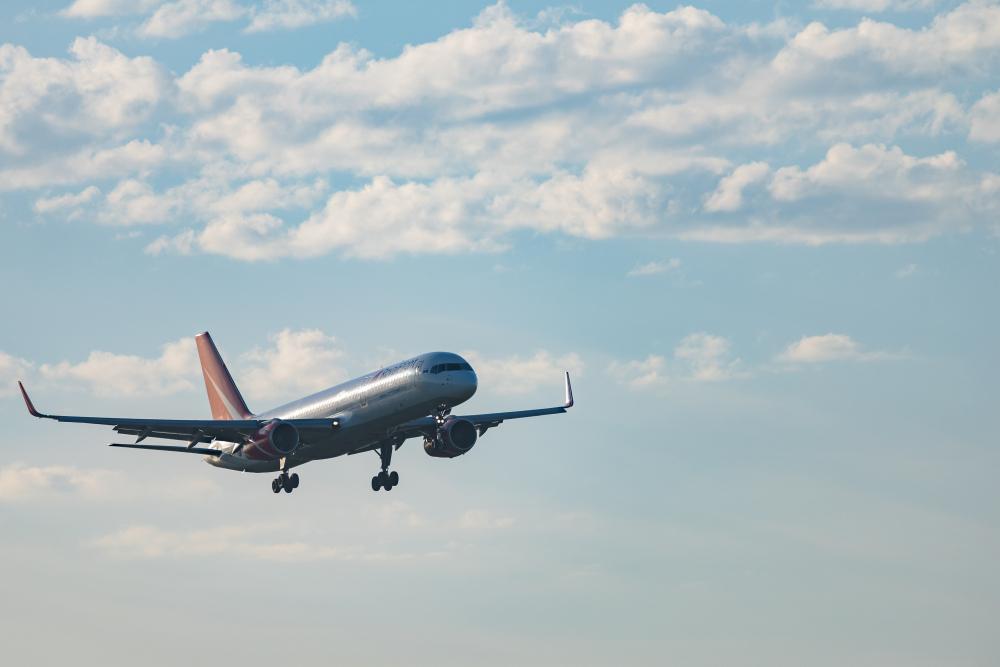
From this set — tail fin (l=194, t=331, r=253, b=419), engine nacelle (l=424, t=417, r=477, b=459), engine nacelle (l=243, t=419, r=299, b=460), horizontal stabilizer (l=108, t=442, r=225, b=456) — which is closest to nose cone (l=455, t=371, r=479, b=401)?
engine nacelle (l=424, t=417, r=477, b=459)

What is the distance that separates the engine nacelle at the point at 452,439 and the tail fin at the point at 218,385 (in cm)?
2614

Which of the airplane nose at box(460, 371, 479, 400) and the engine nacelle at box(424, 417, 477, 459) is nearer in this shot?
the airplane nose at box(460, 371, 479, 400)

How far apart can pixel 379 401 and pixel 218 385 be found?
37.3m

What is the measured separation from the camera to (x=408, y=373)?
283ft

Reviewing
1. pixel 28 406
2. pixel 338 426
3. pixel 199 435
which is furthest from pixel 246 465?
pixel 28 406

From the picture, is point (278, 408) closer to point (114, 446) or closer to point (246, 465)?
point (246, 465)

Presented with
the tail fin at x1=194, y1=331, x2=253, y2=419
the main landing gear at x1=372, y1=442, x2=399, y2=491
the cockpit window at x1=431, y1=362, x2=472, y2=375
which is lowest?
the main landing gear at x1=372, y1=442, x2=399, y2=491

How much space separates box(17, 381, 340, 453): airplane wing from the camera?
293 feet

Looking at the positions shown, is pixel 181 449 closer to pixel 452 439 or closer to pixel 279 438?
pixel 279 438

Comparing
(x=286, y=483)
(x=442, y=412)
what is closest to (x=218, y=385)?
(x=286, y=483)

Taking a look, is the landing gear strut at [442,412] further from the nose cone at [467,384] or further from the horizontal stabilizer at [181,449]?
the horizontal stabilizer at [181,449]

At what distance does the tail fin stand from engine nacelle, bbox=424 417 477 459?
2614 cm

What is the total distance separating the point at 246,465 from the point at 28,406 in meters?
18.7

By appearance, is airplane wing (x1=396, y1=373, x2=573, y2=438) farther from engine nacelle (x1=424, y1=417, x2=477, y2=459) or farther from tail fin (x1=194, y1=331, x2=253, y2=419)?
tail fin (x1=194, y1=331, x2=253, y2=419)
